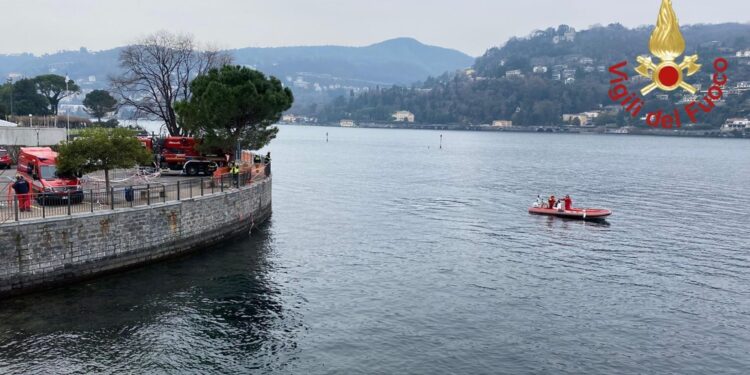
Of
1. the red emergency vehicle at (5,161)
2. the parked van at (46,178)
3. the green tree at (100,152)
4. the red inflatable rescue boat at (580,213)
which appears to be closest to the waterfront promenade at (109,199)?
the parked van at (46,178)

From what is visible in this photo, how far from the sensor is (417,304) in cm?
2814

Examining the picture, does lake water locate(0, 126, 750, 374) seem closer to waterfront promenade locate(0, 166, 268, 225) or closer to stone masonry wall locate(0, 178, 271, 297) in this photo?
stone masonry wall locate(0, 178, 271, 297)

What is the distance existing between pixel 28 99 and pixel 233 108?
68865mm

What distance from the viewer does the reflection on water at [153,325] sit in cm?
2117

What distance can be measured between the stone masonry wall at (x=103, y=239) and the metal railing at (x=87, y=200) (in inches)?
25.5

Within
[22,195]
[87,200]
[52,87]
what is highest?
[52,87]

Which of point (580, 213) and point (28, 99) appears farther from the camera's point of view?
point (28, 99)

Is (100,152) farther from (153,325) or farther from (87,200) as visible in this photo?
(153,325)

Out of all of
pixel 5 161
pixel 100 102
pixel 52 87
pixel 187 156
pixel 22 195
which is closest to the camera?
pixel 22 195

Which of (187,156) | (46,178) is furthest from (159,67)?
(46,178)

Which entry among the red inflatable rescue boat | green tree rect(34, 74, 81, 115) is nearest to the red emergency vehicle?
the red inflatable rescue boat

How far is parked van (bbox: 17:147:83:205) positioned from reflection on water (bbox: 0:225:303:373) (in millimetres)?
4548

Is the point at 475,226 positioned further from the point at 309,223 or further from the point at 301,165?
the point at 301,165

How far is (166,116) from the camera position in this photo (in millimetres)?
70562
